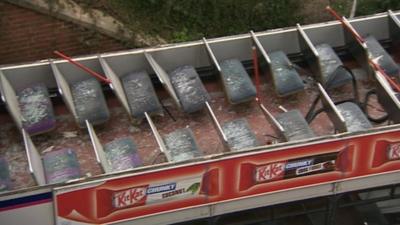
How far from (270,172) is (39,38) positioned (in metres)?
5.33

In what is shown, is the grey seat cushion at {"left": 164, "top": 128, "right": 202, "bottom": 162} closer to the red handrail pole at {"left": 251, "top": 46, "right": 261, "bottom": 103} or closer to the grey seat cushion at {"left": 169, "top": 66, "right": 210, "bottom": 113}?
the grey seat cushion at {"left": 169, "top": 66, "right": 210, "bottom": 113}

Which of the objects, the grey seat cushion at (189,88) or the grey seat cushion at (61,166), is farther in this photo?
the grey seat cushion at (189,88)

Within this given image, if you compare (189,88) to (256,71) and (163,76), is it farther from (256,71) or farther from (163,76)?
(256,71)

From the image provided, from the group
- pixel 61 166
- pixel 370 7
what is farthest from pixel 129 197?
pixel 370 7

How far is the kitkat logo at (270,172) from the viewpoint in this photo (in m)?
5.90

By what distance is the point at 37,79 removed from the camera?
22.9ft

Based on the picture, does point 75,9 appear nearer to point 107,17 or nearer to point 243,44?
point 107,17

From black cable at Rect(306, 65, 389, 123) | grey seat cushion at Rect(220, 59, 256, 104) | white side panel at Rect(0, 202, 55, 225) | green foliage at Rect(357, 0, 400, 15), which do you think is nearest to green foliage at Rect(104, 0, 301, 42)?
green foliage at Rect(357, 0, 400, 15)

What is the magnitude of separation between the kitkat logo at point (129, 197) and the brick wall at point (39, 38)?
4.71 metres

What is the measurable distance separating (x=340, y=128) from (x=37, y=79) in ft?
12.7

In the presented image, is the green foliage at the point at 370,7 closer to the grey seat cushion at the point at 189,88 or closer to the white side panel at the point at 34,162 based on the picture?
the grey seat cushion at the point at 189,88

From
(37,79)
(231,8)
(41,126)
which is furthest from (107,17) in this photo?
(41,126)

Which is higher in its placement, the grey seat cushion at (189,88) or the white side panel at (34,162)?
the grey seat cushion at (189,88)

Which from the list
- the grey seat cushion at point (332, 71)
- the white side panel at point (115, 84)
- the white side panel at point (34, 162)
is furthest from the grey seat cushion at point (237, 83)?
the white side panel at point (34, 162)
